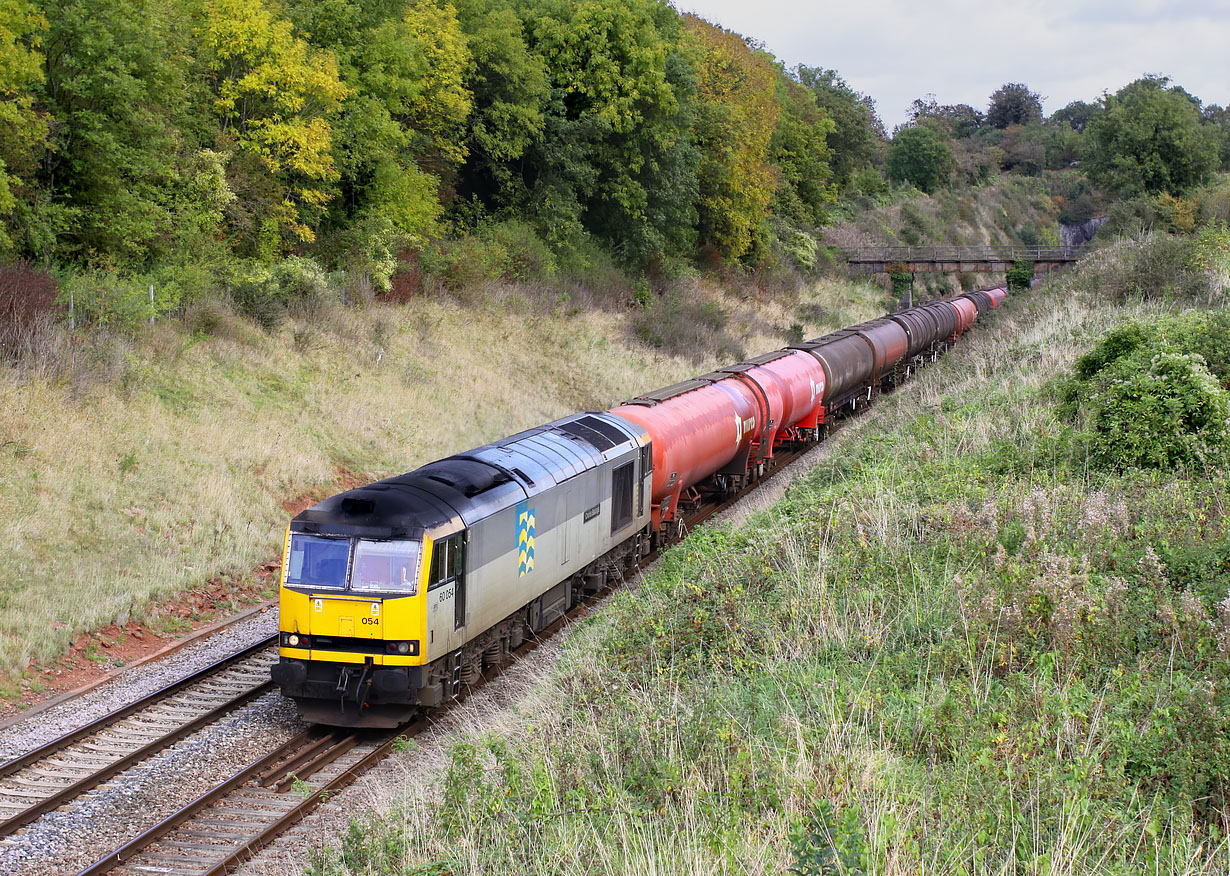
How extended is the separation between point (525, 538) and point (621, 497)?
366cm

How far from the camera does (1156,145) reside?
62.6m

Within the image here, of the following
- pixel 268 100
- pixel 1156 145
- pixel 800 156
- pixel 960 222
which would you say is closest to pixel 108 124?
pixel 268 100

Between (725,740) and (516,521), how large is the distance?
21.5ft

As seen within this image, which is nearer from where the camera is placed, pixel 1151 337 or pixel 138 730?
pixel 138 730

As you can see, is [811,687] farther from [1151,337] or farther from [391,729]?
[1151,337]

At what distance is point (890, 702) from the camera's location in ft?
26.0

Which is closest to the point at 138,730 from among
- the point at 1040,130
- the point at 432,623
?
the point at 432,623

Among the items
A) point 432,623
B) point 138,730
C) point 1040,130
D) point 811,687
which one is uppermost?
point 1040,130

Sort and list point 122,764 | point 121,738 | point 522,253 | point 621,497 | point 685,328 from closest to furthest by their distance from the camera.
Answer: point 122,764
point 121,738
point 621,497
point 522,253
point 685,328

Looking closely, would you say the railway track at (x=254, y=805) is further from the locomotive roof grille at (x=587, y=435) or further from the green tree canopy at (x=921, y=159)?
the green tree canopy at (x=921, y=159)

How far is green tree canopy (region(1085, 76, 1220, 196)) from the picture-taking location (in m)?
62.1

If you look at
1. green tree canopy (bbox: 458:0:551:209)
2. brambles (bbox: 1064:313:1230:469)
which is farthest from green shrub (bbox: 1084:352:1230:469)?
green tree canopy (bbox: 458:0:551:209)

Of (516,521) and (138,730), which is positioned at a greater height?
(516,521)

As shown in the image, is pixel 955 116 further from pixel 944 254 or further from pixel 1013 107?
pixel 944 254
